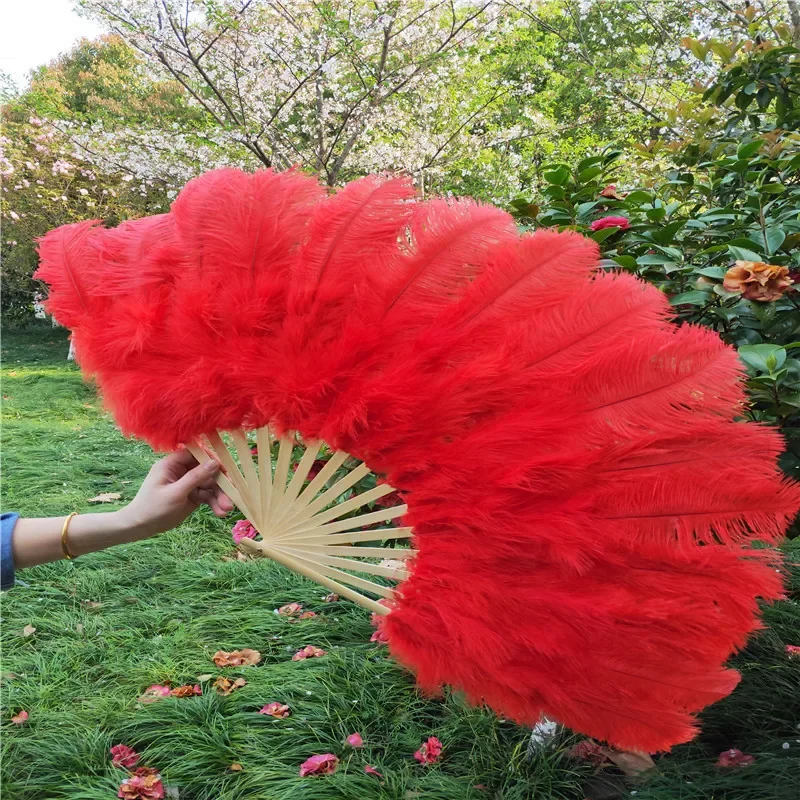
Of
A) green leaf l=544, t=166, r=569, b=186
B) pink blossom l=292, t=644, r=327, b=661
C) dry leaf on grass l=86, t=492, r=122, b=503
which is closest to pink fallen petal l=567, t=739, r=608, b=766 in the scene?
pink blossom l=292, t=644, r=327, b=661

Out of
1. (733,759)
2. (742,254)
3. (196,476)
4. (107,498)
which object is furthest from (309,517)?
(107,498)

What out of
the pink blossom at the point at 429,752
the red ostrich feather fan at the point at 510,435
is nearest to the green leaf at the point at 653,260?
the red ostrich feather fan at the point at 510,435

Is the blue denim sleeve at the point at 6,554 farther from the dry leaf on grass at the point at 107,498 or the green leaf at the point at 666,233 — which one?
the dry leaf on grass at the point at 107,498

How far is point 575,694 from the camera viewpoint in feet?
2.98

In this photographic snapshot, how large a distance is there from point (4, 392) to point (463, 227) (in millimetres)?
8500

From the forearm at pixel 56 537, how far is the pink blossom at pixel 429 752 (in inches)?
45.5

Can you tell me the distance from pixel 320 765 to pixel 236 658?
2.29 feet

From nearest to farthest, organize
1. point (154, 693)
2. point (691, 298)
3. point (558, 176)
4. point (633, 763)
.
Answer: point (691, 298)
point (558, 176)
point (633, 763)
point (154, 693)

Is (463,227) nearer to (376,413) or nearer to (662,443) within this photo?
(376,413)

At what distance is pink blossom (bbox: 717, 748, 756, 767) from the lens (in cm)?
184

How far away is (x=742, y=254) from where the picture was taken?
1.45 m

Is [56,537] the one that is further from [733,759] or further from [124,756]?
[733,759]

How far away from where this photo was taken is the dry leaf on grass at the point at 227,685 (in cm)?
232

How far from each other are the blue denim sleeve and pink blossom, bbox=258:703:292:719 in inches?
43.7
